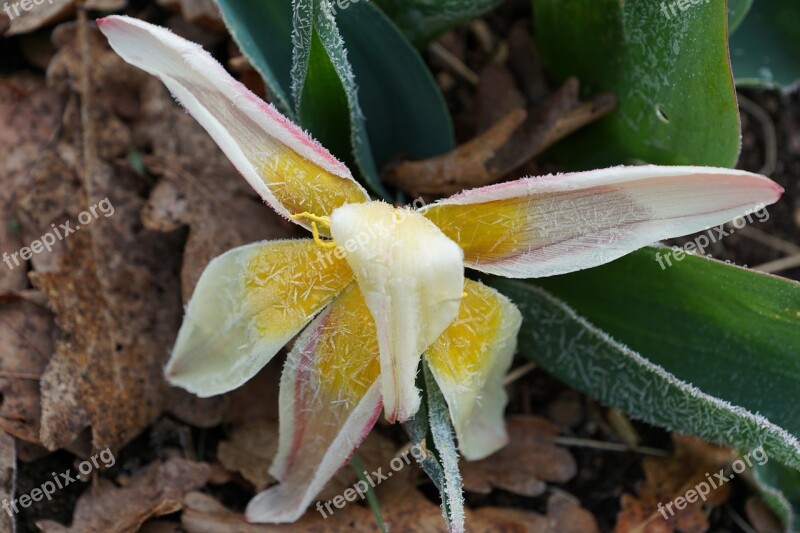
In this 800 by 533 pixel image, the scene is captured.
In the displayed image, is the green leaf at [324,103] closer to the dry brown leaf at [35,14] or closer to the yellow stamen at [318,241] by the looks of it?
the yellow stamen at [318,241]

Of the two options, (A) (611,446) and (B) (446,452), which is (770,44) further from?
(B) (446,452)

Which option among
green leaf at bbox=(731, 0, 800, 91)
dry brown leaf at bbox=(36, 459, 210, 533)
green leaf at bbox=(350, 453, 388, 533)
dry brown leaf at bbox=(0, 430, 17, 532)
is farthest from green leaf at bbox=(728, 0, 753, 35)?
dry brown leaf at bbox=(0, 430, 17, 532)

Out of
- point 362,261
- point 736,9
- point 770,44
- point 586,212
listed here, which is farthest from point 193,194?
point 770,44

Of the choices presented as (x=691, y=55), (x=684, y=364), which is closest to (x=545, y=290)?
(x=684, y=364)

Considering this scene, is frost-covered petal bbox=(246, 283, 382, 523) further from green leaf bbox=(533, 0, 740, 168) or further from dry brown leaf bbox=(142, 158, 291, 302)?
green leaf bbox=(533, 0, 740, 168)

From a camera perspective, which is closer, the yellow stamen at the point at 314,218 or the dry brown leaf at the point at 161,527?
the yellow stamen at the point at 314,218

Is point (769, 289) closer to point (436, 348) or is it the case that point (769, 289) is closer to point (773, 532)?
point (436, 348)

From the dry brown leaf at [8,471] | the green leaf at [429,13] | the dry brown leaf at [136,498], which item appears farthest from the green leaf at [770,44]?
the dry brown leaf at [8,471]
